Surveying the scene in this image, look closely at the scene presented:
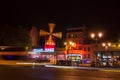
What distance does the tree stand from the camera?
306 ft

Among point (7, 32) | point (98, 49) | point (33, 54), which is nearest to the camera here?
point (98, 49)

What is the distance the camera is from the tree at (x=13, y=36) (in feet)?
306

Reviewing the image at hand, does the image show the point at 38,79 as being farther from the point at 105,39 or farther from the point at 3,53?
the point at 105,39

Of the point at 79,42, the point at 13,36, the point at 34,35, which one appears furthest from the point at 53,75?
the point at 34,35

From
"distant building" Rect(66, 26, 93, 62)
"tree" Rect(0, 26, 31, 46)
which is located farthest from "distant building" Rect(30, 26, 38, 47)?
"tree" Rect(0, 26, 31, 46)

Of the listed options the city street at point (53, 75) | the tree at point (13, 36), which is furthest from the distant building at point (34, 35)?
the city street at point (53, 75)

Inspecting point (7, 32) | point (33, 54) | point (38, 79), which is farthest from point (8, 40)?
point (38, 79)

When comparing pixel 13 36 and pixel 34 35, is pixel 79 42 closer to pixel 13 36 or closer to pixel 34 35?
pixel 34 35

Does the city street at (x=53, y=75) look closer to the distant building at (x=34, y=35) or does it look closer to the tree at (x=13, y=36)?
the tree at (x=13, y=36)

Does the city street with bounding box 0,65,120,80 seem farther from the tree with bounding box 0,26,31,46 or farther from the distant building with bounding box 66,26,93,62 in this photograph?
the distant building with bounding box 66,26,93,62

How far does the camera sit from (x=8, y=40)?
93312 millimetres

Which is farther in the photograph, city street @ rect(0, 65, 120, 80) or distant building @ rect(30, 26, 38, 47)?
distant building @ rect(30, 26, 38, 47)

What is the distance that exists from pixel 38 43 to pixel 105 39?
26.7m

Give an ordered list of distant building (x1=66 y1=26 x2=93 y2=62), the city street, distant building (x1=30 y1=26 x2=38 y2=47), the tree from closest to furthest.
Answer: the city street < the tree < distant building (x1=66 y1=26 x2=93 y2=62) < distant building (x1=30 y1=26 x2=38 y2=47)
